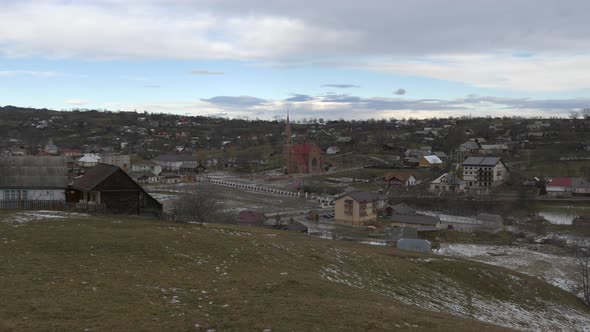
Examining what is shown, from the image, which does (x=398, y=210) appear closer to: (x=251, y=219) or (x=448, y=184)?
(x=251, y=219)

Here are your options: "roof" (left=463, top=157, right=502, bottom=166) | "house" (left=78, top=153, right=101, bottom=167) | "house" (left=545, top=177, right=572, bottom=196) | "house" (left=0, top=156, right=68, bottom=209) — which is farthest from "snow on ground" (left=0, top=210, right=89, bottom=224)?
"house" (left=78, top=153, right=101, bottom=167)

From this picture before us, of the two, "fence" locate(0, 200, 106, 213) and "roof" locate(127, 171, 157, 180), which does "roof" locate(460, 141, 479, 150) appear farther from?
"fence" locate(0, 200, 106, 213)

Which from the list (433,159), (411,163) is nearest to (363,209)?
(411,163)

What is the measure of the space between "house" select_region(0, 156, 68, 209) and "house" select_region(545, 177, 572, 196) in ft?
218

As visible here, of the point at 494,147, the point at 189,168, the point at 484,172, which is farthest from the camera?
the point at 494,147

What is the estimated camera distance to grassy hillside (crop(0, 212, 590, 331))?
9.68 m

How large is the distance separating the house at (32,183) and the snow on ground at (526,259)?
89.6ft

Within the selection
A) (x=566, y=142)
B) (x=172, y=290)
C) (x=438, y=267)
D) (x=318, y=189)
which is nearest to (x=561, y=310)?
(x=438, y=267)

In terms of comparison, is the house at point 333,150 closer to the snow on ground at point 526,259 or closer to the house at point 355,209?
the house at point 355,209

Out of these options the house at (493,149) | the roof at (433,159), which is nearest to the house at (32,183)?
the roof at (433,159)

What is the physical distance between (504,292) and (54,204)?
2116cm

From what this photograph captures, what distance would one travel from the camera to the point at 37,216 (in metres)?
19.8

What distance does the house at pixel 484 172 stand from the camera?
7812 centimetres

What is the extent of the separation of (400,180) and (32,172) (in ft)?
215
